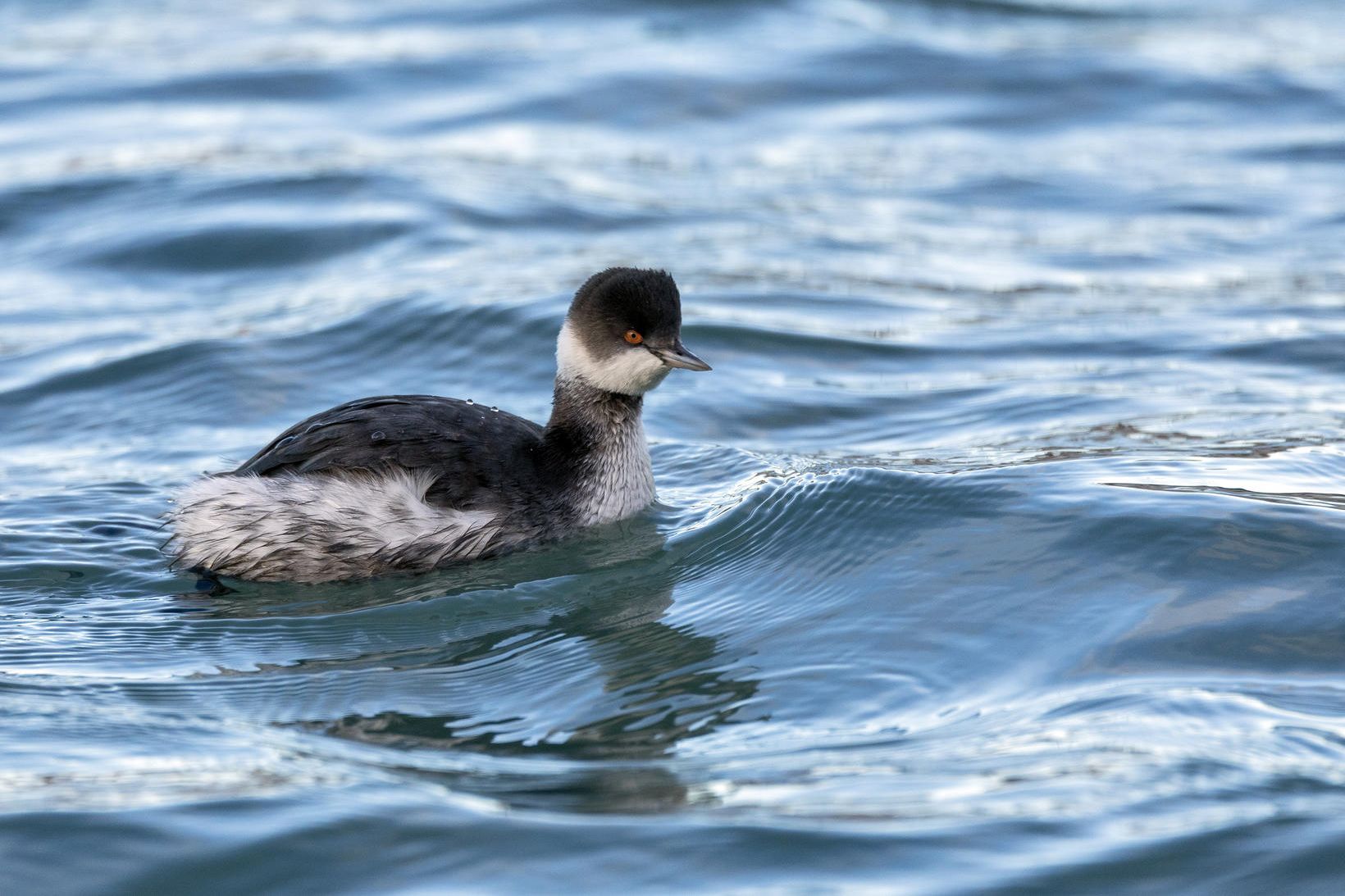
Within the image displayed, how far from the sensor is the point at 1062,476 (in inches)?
300

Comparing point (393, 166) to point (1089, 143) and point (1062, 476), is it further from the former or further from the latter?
point (1062, 476)

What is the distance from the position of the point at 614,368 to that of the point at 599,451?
0.35m

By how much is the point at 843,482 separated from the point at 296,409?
3.36 meters

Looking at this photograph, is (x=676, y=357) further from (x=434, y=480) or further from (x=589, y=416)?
(x=434, y=480)

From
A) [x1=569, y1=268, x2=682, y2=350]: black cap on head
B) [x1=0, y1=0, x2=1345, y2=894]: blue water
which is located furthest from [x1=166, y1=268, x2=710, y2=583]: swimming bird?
[x1=0, y1=0, x2=1345, y2=894]: blue water

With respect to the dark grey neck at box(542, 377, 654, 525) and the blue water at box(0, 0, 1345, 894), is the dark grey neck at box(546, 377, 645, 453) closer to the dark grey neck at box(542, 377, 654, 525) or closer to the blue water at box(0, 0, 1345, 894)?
the dark grey neck at box(542, 377, 654, 525)

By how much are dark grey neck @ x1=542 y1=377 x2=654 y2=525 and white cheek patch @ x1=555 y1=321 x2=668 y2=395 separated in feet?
0.14

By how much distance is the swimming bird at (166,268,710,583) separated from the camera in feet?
22.6

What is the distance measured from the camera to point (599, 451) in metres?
7.40

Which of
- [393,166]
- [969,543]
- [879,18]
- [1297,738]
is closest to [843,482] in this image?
[969,543]

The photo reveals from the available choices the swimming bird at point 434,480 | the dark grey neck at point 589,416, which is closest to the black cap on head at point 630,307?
the swimming bird at point 434,480

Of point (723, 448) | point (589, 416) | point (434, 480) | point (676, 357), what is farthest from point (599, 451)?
point (723, 448)

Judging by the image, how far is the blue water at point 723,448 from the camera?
4.98 m

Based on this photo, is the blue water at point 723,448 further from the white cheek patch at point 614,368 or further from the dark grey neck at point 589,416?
the white cheek patch at point 614,368
